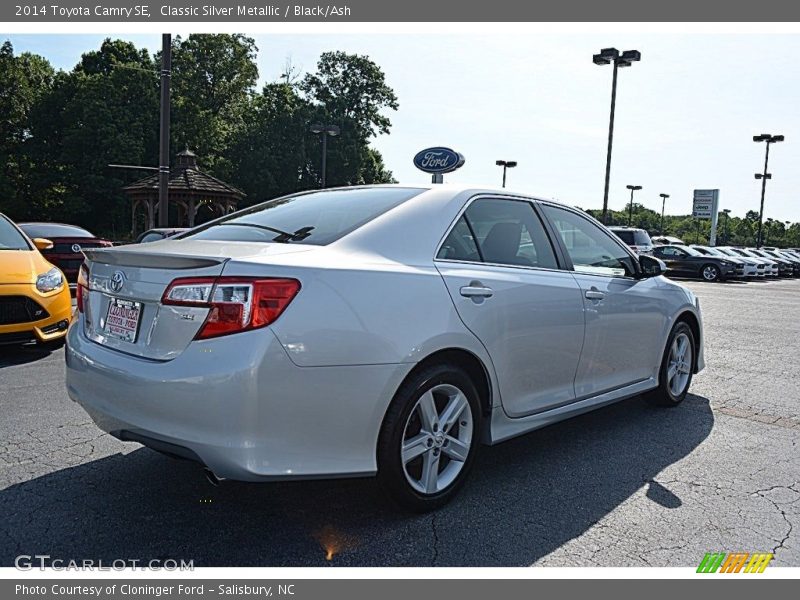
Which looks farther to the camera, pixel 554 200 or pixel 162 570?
pixel 554 200

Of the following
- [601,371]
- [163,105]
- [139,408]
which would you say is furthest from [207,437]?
[163,105]

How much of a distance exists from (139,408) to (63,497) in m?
0.90

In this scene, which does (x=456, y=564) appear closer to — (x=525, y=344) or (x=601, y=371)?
A: (x=525, y=344)

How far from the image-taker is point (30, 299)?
6027 millimetres

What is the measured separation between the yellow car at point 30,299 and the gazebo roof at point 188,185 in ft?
65.5

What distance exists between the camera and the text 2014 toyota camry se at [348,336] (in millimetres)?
2545

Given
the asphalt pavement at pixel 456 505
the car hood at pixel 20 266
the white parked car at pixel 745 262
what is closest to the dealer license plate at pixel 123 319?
the asphalt pavement at pixel 456 505

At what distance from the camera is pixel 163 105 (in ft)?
48.1

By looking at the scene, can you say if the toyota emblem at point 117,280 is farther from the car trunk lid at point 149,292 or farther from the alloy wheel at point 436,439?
the alloy wheel at point 436,439

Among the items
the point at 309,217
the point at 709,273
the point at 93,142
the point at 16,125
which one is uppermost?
the point at 16,125

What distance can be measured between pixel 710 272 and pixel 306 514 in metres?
27.9

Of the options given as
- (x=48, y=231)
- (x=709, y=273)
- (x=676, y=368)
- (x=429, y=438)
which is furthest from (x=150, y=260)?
(x=709, y=273)

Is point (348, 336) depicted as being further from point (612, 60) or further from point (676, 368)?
point (612, 60)

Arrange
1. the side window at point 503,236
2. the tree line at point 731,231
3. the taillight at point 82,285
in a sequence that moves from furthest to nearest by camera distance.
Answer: the tree line at point 731,231 < the side window at point 503,236 < the taillight at point 82,285
